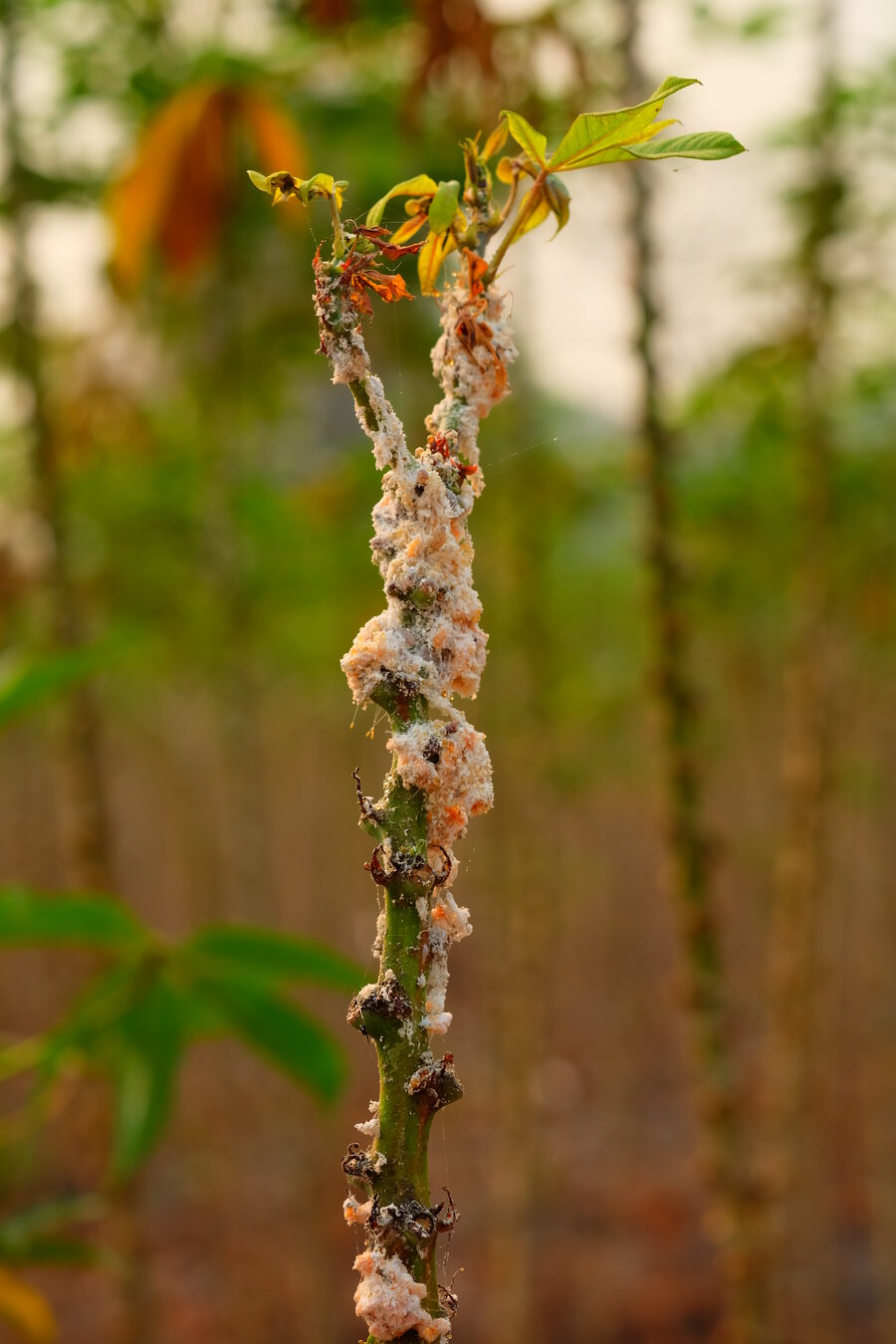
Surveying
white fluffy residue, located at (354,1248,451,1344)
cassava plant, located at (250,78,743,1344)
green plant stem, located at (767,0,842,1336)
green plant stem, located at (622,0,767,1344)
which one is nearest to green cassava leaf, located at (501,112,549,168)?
cassava plant, located at (250,78,743,1344)

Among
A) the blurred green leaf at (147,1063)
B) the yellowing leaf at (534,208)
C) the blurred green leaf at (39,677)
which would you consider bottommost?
the blurred green leaf at (147,1063)

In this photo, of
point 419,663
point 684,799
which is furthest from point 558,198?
point 684,799

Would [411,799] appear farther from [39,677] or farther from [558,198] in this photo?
[39,677]

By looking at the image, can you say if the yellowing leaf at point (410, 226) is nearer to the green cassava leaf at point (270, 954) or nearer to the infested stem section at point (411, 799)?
the infested stem section at point (411, 799)

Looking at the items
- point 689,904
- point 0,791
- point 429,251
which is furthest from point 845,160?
point 0,791

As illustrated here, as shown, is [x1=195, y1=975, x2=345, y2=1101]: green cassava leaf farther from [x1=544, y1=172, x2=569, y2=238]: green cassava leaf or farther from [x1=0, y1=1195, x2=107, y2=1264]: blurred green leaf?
[x1=544, y1=172, x2=569, y2=238]: green cassava leaf

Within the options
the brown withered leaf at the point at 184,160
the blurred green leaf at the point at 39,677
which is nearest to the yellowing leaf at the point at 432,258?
the blurred green leaf at the point at 39,677

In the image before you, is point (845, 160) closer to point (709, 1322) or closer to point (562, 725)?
point (562, 725)
